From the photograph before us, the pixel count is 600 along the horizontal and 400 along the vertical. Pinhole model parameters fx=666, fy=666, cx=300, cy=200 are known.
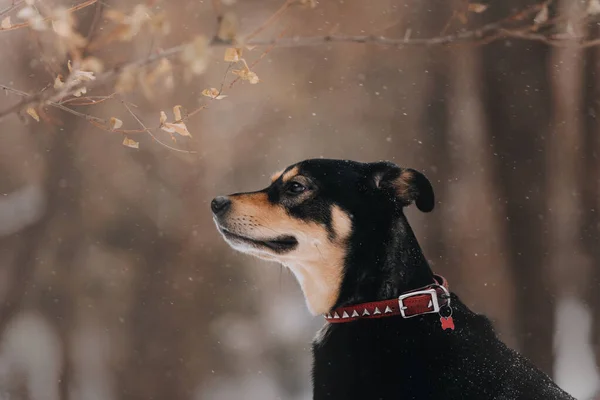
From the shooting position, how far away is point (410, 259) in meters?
3.58

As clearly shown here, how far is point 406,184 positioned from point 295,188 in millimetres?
646

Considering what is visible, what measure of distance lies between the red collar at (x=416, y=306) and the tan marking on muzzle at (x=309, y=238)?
29 cm

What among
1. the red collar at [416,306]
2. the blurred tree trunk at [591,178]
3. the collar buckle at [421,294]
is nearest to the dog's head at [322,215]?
the red collar at [416,306]

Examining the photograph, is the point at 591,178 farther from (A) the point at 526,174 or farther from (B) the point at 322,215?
(B) the point at 322,215

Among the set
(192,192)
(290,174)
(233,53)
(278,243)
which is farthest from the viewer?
(192,192)

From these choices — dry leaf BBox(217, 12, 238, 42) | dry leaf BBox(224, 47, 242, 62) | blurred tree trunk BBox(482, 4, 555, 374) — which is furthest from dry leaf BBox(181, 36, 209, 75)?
blurred tree trunk BBox(482, 4, 555, 374)

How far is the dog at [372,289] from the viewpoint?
3.21m

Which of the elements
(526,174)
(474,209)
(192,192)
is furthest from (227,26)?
(192,192)

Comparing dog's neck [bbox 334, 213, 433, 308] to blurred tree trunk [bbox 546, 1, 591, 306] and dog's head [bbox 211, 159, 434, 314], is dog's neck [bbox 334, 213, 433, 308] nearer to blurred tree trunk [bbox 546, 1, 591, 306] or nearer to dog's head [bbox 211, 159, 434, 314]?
dog's head [bbox 211, 159, 434, 314]

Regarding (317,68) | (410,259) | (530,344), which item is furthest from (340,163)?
(317,68)

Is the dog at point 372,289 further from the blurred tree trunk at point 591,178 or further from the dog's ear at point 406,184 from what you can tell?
Answer: the blurred tree trunk at point 591,178

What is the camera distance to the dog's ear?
366cm

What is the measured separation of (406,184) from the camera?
12.2ft

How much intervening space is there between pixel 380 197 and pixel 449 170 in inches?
211
